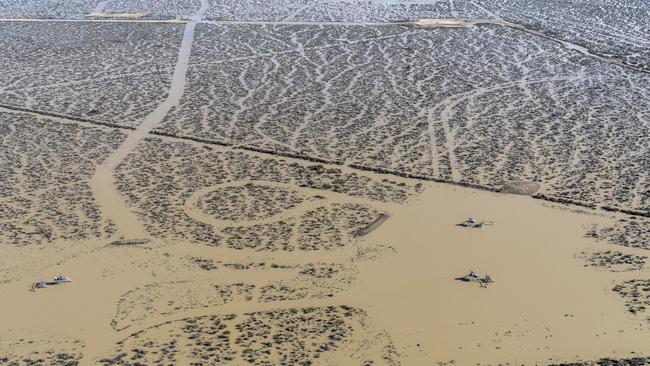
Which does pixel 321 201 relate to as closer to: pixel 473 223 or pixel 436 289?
pixel 473 223

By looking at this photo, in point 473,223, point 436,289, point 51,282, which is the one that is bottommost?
point 436,289

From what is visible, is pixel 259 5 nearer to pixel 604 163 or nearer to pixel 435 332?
pixel 604 163

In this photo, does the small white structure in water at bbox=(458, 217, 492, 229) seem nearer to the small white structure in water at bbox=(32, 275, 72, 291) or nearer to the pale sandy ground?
the pale sandy ground

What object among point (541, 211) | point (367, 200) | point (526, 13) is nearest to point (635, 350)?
point (541, 211)

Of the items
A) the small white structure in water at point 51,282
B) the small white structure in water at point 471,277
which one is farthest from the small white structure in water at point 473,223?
the small white structure in water at point 51,282

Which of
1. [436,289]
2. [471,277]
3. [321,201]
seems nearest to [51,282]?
[321,201]

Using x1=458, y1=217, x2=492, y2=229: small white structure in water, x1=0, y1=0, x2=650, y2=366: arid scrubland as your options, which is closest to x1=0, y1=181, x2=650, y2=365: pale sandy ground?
x1=0, y1=0, x2=650, y2=366: arid scrubland

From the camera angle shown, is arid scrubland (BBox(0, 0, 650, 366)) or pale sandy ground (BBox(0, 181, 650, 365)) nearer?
pale sandy ground (BBox(0, 181, 650, 365))
